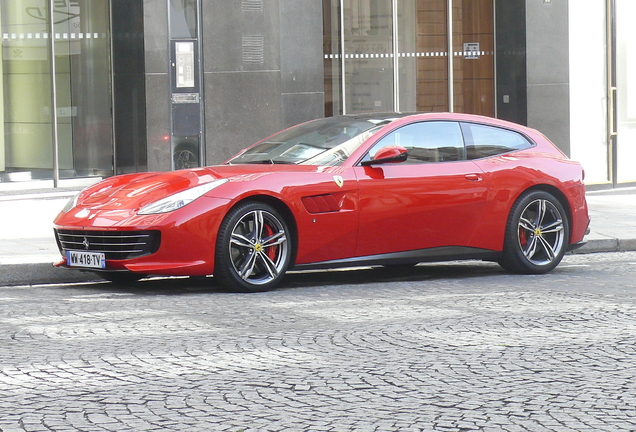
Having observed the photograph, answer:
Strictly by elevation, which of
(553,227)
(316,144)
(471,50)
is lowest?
(553,227)

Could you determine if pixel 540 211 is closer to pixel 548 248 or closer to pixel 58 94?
pixel 548 248

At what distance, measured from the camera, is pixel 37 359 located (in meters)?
5.63

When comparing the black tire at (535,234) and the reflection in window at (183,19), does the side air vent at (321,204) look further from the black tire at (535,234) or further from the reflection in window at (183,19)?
the reflection in window at (183,19)

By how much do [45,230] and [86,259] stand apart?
4070 millimetres

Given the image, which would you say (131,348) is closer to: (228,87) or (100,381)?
(100,381)

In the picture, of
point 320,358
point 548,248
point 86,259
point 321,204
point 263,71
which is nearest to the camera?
point 320,358

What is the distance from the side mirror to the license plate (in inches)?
84.6

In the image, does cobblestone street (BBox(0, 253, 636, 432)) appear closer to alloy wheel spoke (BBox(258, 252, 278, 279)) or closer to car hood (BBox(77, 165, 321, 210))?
alloy wheel spoke (BBox(258, 252, 278, 279))

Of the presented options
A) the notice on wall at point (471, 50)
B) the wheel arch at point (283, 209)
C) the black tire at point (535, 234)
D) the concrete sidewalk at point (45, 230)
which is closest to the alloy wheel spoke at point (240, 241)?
the wheel arch at point (283, 209)

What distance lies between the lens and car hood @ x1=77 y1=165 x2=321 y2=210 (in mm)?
7984

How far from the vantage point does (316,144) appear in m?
8.88

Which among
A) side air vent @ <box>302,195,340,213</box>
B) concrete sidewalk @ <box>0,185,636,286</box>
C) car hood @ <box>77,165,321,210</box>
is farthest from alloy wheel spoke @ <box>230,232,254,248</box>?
concrete sidewalk @ <box>0,185,636,286</box>

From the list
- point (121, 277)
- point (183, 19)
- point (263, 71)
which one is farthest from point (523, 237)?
point (183, 19)

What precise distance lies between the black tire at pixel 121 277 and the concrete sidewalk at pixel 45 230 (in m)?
0.37
